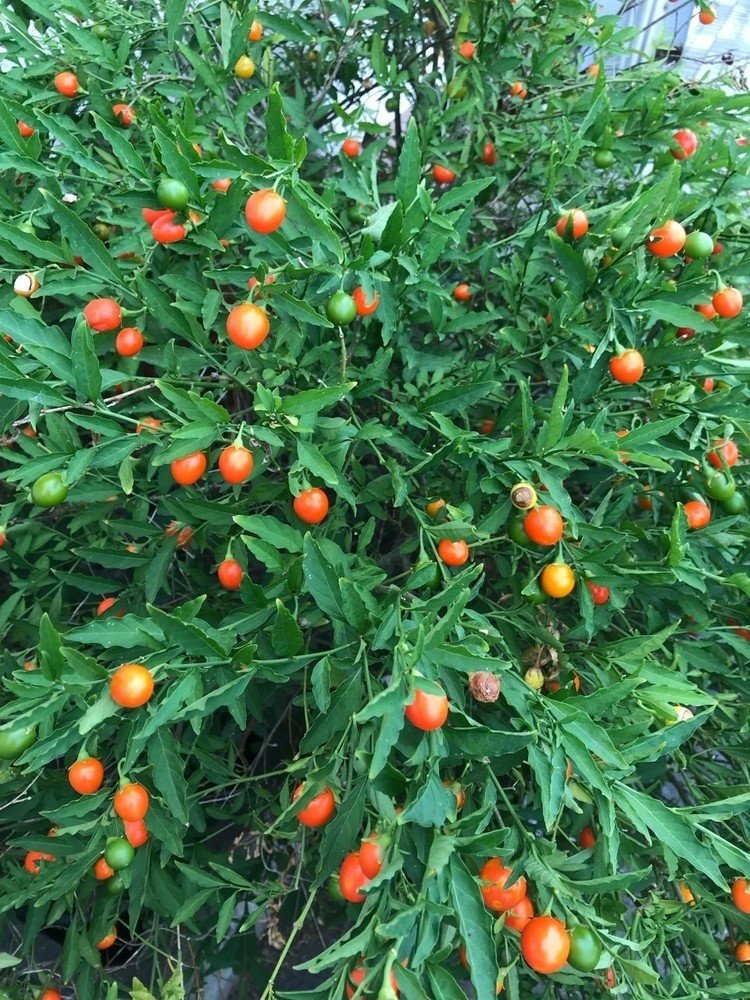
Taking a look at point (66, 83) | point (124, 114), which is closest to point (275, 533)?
point (124, 114)

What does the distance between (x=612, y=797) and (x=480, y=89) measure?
1.33 metres

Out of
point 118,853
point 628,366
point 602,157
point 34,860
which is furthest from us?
point 602,157

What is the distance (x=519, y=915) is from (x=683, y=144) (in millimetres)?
1437

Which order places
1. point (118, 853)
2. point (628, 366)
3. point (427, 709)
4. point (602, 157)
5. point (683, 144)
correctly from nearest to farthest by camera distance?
point (427, 709), point (118, 853), point (628, 366), point (602, 157), point (683, 144)

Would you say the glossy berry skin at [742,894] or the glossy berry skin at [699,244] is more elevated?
the glossy berry skin at [699,244]

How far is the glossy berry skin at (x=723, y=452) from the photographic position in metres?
1.08

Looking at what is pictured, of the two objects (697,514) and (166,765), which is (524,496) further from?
(166,765)

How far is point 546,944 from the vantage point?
2.47ft

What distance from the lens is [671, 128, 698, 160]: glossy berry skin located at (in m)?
1.40

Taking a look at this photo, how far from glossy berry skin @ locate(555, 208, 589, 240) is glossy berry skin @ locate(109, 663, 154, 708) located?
2.86 feet

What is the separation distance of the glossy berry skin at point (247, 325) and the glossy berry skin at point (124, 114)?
682 mm

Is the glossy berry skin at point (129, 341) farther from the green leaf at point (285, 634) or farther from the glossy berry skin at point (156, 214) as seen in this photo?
the green leaf at point (285, 634)

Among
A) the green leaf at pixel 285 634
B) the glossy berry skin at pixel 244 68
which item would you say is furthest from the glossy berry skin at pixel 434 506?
the glossy berry skin at pixel 244 68

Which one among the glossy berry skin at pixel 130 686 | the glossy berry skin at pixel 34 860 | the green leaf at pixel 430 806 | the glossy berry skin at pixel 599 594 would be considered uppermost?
the glossy berry skin at pixel 130 686
